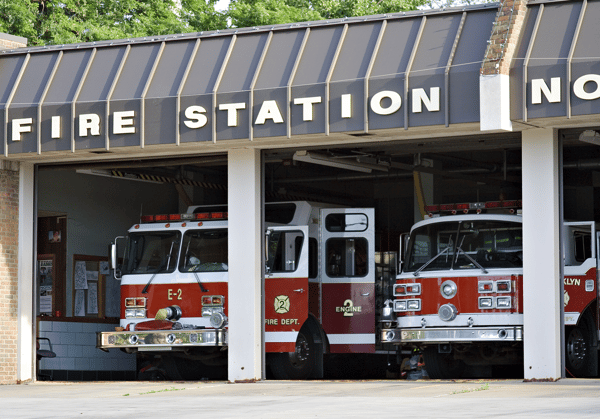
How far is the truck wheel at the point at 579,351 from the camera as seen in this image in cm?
1611

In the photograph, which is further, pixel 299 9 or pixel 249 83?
pixel 299 9

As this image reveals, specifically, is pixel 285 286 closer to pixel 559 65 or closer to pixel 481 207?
pixel 481 207

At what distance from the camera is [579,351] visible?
1636 cm

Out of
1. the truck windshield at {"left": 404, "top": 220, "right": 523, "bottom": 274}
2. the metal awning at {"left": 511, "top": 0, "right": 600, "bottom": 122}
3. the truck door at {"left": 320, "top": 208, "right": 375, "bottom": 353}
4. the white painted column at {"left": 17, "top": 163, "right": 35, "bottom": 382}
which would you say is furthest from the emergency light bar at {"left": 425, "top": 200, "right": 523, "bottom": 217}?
the white painted column at {"left": 17, "top": 163, "right": 35, "bottom": 382}

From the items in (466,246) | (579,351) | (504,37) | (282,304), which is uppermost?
(504,37)

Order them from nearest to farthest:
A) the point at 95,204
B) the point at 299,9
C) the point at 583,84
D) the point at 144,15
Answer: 1. the point at 583,84
2. the point at 95,204
3. the point at 299,9
4. the point at 144,15

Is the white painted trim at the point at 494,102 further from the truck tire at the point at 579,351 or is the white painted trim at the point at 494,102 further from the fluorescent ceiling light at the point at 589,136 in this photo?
the truck tire at the point at 579,351

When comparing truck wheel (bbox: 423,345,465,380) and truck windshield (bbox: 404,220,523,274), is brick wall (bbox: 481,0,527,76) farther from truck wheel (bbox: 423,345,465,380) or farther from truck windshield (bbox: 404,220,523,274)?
truck wheel (bbox: 423,345,465,380)

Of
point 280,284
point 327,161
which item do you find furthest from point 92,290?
point 327,161

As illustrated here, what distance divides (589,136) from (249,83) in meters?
5.06

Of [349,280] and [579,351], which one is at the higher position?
[349,280]

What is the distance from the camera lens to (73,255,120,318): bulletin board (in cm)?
2130

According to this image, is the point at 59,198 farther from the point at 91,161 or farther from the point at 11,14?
the point at 11,14

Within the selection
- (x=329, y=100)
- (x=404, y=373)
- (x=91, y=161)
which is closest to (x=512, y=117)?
(x=329, y=100)
